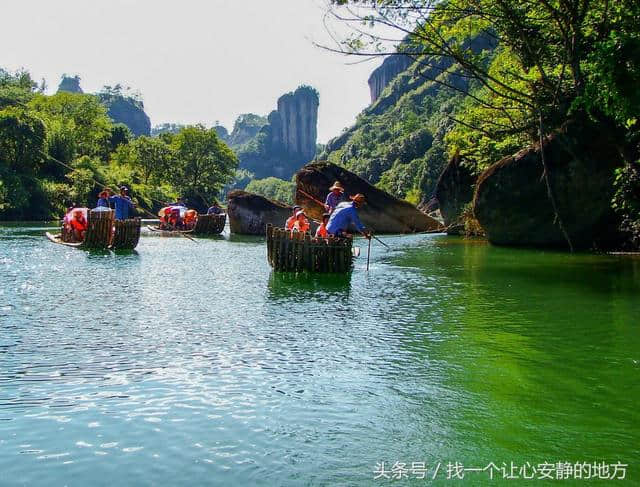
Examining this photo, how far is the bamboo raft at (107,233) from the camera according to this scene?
26.4m

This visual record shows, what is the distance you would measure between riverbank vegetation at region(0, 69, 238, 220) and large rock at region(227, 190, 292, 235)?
78.4 ft

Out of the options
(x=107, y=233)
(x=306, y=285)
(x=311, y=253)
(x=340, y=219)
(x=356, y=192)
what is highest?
(x=356, y=192)

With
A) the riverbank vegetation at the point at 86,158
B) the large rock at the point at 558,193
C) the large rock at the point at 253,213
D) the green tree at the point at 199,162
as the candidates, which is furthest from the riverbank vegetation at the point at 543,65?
the green tree at the point at 199,162

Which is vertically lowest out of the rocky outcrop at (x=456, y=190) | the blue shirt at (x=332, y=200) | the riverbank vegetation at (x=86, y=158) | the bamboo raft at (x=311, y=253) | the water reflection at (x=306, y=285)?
the water reflection at (x=306, y=285)

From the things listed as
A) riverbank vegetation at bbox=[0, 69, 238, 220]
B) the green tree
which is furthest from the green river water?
the green tree

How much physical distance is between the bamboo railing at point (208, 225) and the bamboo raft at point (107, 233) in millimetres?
15332

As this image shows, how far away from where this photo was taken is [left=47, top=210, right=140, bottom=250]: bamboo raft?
2638 cm

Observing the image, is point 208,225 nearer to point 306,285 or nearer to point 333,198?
point 333,198

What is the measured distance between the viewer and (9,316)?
1158 cm

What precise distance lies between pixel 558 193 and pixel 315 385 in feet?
71.7

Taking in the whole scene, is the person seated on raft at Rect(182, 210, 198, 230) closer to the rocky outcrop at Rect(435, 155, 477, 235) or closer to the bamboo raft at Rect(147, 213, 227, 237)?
the bamboo raft at Rect(147, 213, 227, 237)


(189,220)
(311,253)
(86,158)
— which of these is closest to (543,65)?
(311,253)

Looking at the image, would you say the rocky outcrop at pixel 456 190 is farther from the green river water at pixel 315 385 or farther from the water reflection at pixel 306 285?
the green river water at pixel 315 385

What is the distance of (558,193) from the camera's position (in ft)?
87.4
